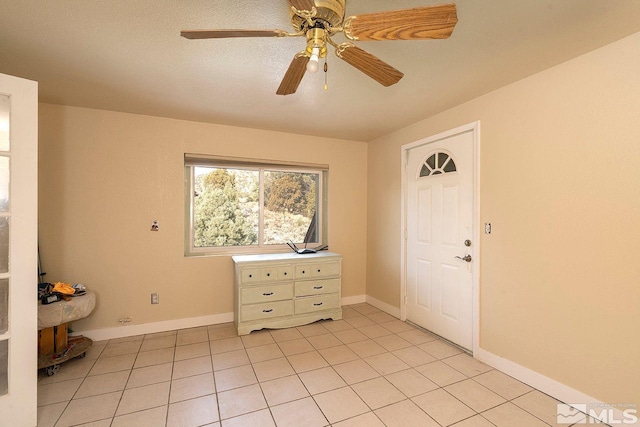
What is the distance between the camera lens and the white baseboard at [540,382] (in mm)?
1807

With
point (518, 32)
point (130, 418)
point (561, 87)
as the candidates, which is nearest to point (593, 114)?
point (561, 87)

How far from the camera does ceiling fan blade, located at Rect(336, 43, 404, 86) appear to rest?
1286 millimetres

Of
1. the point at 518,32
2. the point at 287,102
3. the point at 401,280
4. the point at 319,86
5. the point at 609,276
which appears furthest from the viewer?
the point at 401,280

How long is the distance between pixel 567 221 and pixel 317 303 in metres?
2.46

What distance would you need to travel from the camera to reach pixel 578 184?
6.13 feet

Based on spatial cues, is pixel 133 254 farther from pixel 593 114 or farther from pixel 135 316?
pixel 593 114

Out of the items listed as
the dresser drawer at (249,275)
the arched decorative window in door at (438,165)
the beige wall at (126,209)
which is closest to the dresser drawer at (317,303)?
the dresser drawer at (249,275)

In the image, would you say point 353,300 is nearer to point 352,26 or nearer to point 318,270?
point 318,270

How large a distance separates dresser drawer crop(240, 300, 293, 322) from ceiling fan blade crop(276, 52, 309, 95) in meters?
2.25

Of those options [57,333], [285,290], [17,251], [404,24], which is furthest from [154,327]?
[404,24]

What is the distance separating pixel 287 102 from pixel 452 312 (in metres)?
2.63

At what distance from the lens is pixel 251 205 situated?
11.7 feet

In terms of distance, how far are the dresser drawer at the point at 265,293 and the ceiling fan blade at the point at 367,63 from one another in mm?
2377

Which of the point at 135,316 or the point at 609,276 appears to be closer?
the point at 609,276
